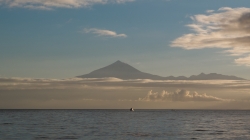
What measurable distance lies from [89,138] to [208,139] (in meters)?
19.4

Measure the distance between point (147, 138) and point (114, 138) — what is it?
5295 millimetres

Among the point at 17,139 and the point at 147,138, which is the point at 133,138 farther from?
→ the point at 17,139

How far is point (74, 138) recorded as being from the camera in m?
63.1

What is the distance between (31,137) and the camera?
6369 centimetres

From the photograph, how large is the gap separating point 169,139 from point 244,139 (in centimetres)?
1262

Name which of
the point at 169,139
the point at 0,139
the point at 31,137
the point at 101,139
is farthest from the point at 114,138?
the point at 0,139

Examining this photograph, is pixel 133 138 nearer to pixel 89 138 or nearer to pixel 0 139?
pixel 89 138

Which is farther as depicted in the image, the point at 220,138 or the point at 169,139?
the point at 220,138

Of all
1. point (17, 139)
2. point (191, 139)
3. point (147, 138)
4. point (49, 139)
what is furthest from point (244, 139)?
point (17, 139)

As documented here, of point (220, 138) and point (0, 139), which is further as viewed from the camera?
point (220, 138)

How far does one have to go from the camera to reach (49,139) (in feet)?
200

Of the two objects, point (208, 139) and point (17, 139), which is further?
point (208, 139)

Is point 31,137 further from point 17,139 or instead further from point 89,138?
point 89,138

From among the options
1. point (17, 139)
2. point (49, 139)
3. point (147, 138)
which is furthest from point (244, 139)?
point (17, 139)
